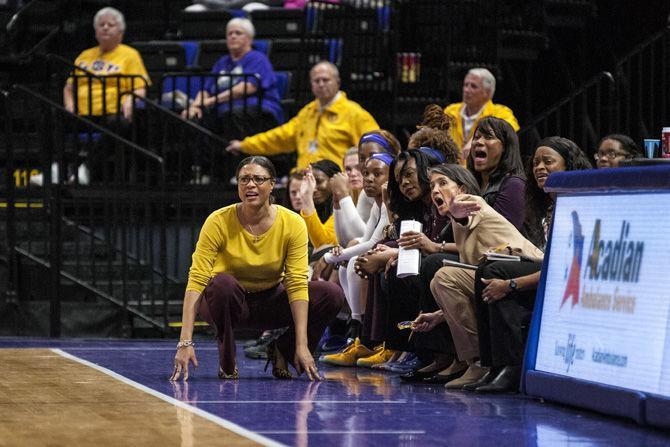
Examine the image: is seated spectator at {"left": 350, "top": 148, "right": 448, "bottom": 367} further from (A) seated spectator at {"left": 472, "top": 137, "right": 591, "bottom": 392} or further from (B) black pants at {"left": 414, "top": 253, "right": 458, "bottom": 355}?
(A) seated spectator at {"left": 472, "top": 137, "right": 591, "bottom": 392}

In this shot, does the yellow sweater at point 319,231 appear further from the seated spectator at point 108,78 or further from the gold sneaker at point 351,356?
the seated spectator at point 108,78

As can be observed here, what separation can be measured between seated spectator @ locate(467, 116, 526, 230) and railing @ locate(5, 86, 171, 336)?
4394mm

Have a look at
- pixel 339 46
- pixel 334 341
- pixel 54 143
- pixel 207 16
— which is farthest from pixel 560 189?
pixel 207 16

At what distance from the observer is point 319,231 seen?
10.1 m

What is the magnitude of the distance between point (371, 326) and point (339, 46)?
22.2 feet

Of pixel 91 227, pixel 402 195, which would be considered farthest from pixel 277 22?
pixel 402 195

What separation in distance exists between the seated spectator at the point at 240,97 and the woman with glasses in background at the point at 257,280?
214 inches

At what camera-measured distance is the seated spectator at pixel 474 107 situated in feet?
35.4

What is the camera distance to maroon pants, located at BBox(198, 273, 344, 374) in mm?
7957

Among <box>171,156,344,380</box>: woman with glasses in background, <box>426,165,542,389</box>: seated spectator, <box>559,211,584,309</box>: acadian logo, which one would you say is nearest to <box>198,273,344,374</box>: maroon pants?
<box>171,156,344,380</box>: woman with glasses in background

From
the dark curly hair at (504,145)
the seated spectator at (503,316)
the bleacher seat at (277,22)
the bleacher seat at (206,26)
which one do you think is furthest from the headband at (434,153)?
the bleacher seat at (206,26)

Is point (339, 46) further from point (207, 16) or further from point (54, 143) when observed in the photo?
point (54, 143)

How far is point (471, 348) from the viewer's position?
24.6 feet

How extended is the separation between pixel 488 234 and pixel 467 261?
21cm
